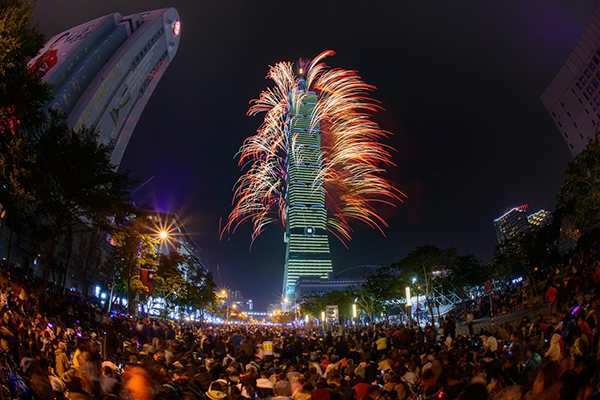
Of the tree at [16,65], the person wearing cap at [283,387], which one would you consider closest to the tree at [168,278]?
the tree at [16,65]

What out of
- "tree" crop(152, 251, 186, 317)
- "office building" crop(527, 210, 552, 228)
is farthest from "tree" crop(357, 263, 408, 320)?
"tree" crop(152, 251, 186, 317)

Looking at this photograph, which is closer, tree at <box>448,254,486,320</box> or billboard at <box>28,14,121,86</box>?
tree at <box>448,254,486,320</box>

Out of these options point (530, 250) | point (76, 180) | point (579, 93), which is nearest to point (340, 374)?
point (76, 180)

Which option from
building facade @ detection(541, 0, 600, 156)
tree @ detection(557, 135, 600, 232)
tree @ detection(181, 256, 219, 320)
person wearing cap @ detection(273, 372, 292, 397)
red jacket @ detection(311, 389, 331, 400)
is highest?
building facade @ detection(541, 0, 600, 156)

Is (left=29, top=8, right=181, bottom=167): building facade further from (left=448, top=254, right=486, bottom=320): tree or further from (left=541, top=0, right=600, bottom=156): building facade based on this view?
(left=541, top=0, right=600, bottom=156): building facade

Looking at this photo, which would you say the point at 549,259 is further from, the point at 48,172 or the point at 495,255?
the point at 48,172
